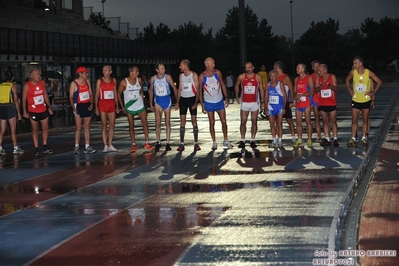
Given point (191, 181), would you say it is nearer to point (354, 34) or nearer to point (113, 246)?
point (113, 246)

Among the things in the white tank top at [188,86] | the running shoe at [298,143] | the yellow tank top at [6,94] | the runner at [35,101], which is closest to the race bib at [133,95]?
the white tank top at [188,86]

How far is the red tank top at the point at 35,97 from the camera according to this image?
1886 centimetres

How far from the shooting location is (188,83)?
60.7 ft

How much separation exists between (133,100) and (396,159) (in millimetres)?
6161

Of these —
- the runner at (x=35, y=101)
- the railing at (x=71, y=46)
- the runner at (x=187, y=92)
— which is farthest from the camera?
the railing at (x=71, y=46)

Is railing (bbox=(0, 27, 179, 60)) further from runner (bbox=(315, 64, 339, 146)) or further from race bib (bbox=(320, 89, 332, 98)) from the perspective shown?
race bib (bbox=(320, 89, 332, 98))

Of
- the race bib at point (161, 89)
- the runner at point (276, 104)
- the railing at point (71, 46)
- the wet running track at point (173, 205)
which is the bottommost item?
the wet running track at point (173, 205)

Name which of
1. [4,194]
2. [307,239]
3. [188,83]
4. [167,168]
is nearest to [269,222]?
[307,239]

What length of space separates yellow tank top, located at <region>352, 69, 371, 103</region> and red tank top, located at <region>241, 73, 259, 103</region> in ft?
7.05

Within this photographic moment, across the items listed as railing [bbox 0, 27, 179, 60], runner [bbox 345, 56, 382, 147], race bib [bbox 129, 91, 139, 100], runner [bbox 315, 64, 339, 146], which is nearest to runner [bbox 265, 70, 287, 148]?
runner [bbox 315, 64, 339, 146]

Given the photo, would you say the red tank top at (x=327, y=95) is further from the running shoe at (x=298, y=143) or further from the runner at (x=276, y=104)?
the running shoe at (x=298, y=143)

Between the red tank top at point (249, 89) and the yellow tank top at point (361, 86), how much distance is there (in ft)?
7.05

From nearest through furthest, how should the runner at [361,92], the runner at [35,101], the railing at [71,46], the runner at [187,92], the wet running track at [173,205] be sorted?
the wet running track at [173,205] < the runner at [361,92] < the runner at [187,92] < the runner at [35,101] < the railing at [71,46]

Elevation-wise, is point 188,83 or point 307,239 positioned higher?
point 188,83
